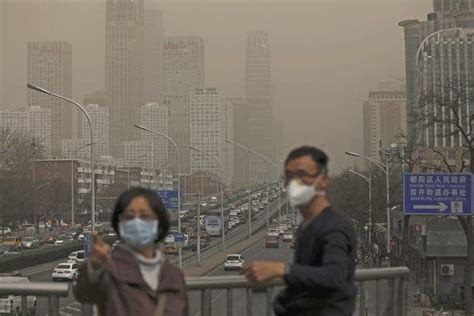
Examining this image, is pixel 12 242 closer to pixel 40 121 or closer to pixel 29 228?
pixel 29 228

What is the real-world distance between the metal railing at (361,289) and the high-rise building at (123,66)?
80.9 meters


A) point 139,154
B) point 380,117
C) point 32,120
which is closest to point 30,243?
point 380,117

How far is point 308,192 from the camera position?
3.04m

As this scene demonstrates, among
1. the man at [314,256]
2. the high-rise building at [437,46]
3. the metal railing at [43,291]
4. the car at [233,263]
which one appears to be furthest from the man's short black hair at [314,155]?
the high-rise building at [437,46]

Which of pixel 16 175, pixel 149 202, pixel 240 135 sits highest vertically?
pixel 240 135

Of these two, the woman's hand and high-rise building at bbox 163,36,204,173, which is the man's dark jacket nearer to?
the woman's hand

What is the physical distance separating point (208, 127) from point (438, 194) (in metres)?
51.8

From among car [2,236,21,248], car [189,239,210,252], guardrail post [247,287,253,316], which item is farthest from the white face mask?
car [2,236,21,248]

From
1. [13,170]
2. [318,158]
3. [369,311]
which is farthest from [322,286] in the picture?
[13,170]

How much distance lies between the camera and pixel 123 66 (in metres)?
91.3

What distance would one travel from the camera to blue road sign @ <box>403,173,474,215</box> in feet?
63.3

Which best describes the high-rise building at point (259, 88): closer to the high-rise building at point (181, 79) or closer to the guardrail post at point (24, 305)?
the high-rise building at point (181, 79)

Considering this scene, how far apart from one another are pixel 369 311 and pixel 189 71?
259 feet

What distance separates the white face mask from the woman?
0.61 m
